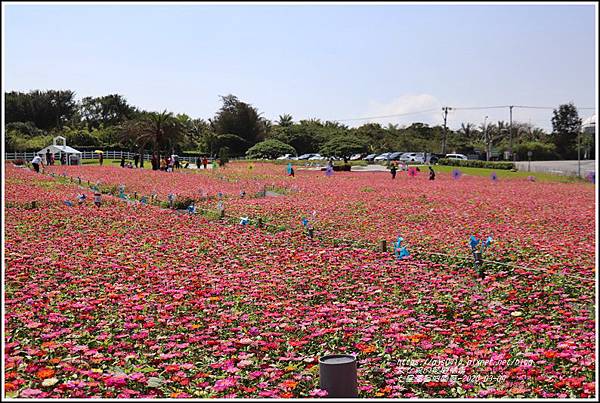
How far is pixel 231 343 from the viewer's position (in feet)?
18.6

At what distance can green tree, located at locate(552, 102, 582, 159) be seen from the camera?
3226 inches

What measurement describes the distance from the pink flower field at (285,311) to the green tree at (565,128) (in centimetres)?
7318

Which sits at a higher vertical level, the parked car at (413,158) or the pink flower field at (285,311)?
the parked car at (413,158)

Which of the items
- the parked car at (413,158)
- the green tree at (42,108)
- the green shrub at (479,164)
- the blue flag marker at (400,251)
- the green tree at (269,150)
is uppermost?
the green tree at (42,108)

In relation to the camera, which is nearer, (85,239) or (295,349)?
(295,349)

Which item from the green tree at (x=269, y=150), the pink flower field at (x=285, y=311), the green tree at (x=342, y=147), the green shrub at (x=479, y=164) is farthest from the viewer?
the green tree at (x=269, y=150)

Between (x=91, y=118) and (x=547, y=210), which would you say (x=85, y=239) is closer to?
(x=547, y=210)

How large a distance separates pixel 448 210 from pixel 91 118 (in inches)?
3295

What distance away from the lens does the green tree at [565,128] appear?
81.9 meters

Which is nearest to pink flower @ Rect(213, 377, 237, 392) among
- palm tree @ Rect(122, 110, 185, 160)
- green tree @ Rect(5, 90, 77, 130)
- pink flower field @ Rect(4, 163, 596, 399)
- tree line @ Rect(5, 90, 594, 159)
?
pink flower field @ Rect(4, 163, 596, 399)

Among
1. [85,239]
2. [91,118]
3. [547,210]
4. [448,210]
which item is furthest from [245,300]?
[91,118]

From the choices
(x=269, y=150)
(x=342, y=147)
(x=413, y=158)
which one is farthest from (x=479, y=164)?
(x=269, y=150)

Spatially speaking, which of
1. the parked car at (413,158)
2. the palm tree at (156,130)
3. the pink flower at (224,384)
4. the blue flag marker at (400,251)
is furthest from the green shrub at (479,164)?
the pink flower at (224,384)

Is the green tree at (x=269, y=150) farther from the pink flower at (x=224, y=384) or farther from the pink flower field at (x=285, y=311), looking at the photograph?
the pink flower at (x=224, y=384)
